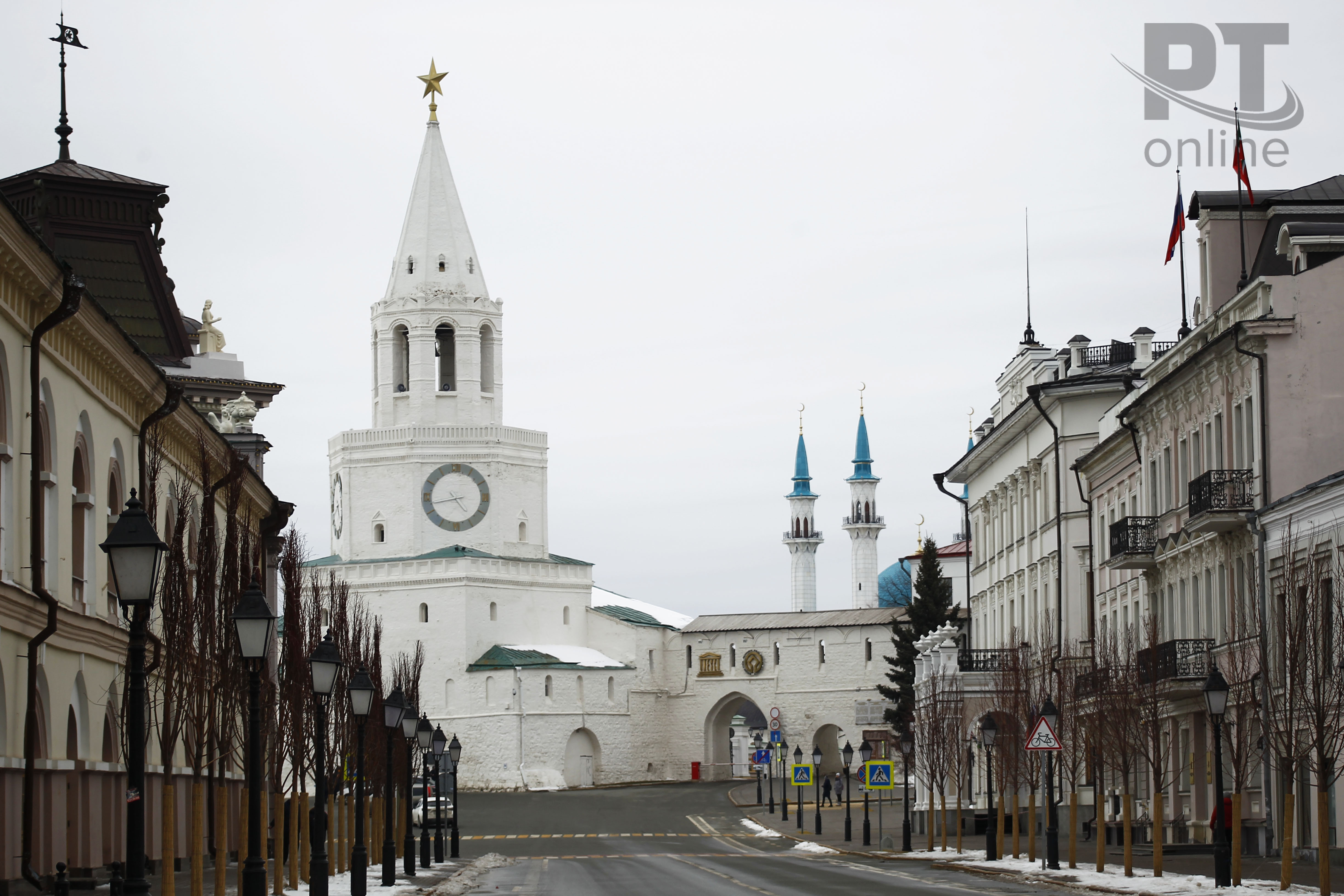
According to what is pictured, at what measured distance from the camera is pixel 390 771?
36.2m

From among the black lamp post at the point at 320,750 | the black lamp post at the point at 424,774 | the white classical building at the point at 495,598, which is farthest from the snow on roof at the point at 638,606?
the black lamp post at the point at 320,750

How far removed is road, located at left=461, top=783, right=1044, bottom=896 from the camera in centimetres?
3456

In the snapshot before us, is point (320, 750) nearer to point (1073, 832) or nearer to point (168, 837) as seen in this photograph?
point (168, 837)

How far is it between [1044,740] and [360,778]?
11759mm

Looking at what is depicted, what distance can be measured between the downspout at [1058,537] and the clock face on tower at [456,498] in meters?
66.6

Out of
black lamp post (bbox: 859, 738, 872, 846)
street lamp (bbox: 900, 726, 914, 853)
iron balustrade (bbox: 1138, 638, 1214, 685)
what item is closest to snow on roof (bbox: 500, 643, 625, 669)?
black lamp post (bbox: 859, 738, 872, 846)

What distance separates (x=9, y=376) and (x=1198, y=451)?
28080mm

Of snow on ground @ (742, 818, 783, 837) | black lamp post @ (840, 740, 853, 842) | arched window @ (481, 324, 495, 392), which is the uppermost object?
arched window @ (481, 324, 495, 392)

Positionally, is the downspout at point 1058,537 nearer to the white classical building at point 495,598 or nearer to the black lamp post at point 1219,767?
the black lamp post at point 1219,767

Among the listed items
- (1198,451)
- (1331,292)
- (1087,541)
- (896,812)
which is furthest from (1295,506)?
(896,812)

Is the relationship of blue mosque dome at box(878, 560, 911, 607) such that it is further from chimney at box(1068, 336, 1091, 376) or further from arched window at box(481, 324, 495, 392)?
chimney at box(1068, 336, 1091, 376)

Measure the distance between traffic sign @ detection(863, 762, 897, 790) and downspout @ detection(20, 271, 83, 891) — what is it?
2773 centimetres

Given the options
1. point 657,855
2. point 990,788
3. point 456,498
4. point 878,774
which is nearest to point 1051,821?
point 990,788

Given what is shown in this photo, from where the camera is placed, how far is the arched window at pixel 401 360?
126375 millimetres
